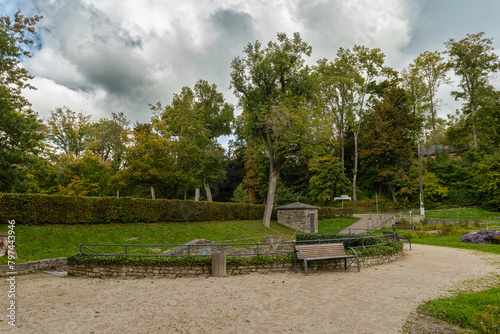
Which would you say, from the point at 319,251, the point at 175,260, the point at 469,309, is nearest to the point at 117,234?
the point at 175,260

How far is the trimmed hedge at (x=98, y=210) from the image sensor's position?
583 inches

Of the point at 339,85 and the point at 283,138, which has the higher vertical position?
the point at 339,85

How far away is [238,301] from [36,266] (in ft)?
29.1

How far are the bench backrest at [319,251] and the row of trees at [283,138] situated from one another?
48.6 ft

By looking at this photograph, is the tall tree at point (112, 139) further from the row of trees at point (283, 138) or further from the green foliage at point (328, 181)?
the green foliage at point (328, 181)

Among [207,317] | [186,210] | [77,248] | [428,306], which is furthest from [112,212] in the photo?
[428,306]

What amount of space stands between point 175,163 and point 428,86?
3930 cm

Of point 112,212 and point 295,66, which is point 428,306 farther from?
point 295,66

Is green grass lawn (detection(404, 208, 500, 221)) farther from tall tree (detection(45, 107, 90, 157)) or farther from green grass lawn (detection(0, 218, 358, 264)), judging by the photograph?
tall tree (detection(45, 107, 90, 157))

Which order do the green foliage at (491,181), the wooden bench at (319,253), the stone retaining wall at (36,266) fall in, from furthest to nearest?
the green foliage at (491,181)
the stone retaining wall at (36,266)
the wooden bench at (319,253)

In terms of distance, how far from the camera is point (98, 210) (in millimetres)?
17891

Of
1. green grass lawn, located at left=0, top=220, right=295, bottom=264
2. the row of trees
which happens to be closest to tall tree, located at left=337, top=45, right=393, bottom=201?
the row of trees

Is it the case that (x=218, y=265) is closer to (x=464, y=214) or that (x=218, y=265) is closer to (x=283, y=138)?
(x=283, y=138)

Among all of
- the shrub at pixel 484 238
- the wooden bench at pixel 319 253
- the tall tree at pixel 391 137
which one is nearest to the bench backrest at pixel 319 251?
the wooden bench at pixel 319 253
